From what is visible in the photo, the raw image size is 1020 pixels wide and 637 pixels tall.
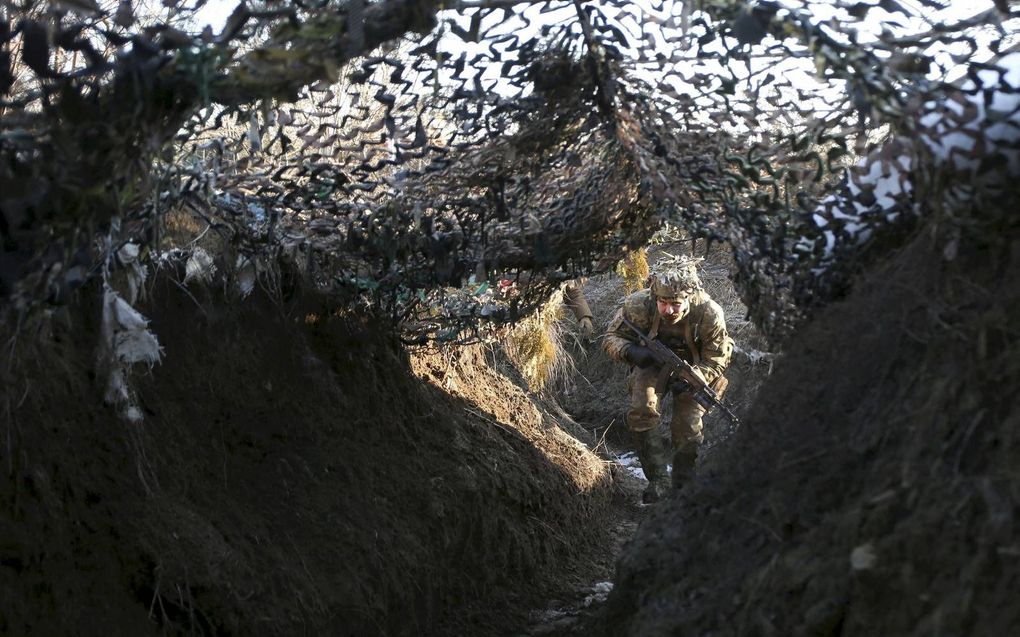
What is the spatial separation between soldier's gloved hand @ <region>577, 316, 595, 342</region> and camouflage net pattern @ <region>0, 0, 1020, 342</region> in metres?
5.58

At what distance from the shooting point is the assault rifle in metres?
8.15

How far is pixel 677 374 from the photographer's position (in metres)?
8.38

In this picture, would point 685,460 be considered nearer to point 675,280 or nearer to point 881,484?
point 675,280

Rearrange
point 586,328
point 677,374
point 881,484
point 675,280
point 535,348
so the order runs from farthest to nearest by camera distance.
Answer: point 586,328 < point 535,348 < point 677,374 < point 675,280 < point 881,484

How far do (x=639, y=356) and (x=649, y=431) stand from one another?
2.18 feet

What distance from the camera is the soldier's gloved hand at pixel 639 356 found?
28.1 ft

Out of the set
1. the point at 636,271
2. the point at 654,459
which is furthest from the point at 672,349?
the point at 636,271

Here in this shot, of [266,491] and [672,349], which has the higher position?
[672,349]

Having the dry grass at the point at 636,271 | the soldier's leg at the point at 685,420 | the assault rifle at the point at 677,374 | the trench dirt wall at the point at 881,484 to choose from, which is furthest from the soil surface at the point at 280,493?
the dry grass at the point at 636,271

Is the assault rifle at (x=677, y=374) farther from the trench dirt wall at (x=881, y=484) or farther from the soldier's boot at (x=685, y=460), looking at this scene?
the trench dirt wall at (x=881, y=484)

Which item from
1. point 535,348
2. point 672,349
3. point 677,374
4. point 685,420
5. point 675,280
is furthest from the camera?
point 535,348

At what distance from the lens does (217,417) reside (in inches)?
195

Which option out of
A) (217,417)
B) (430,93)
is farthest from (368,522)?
(430,93)

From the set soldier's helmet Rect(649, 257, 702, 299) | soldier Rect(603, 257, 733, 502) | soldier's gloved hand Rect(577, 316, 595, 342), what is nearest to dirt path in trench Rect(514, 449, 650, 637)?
soldier Rect(603, 257, 733, 502)
